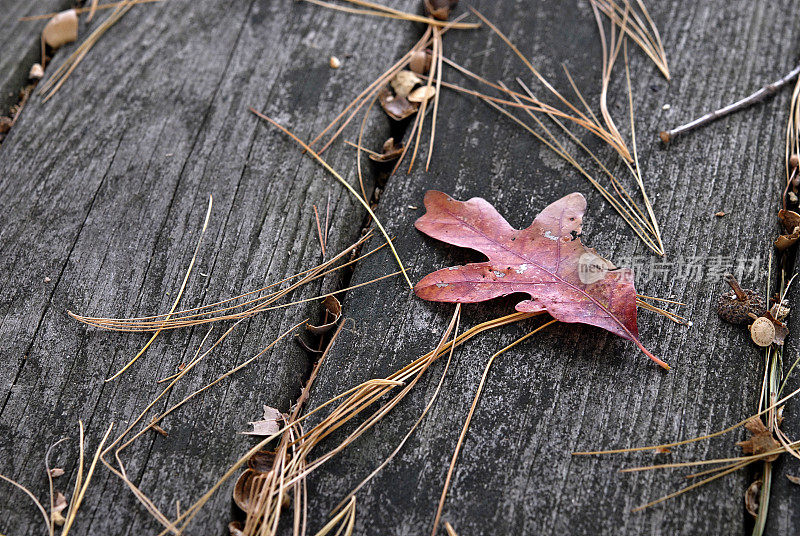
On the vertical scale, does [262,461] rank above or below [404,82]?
below

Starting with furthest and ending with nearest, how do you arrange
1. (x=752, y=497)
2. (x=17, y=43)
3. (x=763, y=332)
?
(x=17, y=43) < (x=763, y=332) < (x=752, y=497)

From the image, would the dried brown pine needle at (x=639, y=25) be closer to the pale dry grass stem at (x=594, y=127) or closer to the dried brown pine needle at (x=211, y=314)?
the pale dry grass stem at (x=594, y=127)

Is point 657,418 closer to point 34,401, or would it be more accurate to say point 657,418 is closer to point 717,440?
point 717,440

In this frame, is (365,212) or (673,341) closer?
(673,341)

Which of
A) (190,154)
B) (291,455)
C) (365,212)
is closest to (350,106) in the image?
(365,212)

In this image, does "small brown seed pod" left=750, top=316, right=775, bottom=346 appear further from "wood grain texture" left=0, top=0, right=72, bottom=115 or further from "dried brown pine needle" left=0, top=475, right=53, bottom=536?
"wood grain texture" left=0, top=0, right=72, bottom=115

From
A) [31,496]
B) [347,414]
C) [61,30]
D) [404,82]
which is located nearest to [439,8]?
[404,82]

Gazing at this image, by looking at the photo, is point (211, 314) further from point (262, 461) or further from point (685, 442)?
point (685, 442)

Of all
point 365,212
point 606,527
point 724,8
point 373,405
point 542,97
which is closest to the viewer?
point 606,527
